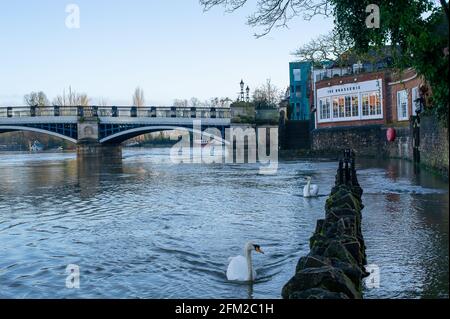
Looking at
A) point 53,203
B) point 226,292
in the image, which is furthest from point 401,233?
point 53,203

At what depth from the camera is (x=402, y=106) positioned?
116ft

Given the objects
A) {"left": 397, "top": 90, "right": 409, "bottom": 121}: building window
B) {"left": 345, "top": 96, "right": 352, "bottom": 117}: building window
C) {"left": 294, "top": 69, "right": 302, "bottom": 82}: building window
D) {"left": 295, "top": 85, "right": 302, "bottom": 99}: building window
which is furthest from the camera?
{"left": 294, "top": 69, "right": 302, "bottom": 82}: building window

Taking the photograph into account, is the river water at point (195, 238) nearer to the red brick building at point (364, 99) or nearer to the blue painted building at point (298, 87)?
the red brick building at point (364, 99)

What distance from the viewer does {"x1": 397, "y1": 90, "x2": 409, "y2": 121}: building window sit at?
34.6 m

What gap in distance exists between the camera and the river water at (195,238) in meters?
→ 7.85

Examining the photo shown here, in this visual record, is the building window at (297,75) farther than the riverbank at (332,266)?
Yes

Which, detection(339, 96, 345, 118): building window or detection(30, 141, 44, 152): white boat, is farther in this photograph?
detection(30, 141, 44, 152): white boat

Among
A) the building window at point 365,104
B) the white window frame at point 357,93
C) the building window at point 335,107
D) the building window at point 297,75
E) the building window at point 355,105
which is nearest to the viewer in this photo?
the white window frame at point 357,93

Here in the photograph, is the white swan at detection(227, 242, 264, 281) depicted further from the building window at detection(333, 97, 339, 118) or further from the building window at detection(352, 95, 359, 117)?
the building window at detection(333, 97, 339, 118)

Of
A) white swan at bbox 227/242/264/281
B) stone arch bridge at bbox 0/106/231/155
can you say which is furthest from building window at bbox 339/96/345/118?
white swan at bbox 227/242/264/281

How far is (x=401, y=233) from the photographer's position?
10.5 metres

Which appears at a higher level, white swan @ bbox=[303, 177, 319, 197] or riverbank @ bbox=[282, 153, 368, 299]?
riverbank @ bbox=[282, 153, 368, 299]

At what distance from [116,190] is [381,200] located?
1149 centimetres

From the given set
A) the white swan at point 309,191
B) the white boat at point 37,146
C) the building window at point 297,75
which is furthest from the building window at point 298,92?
the white swan at point 309,191
